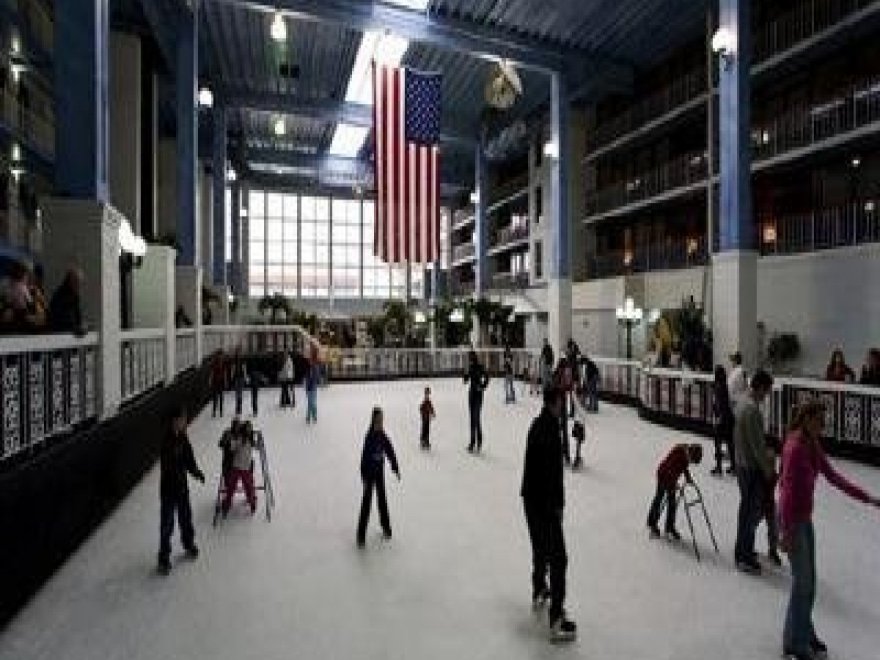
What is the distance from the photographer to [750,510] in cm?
647

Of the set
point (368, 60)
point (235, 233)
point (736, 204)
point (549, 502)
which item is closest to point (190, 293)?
point (368, 60)

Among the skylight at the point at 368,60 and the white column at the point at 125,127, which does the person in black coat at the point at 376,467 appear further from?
the skylight at the point at 368,60

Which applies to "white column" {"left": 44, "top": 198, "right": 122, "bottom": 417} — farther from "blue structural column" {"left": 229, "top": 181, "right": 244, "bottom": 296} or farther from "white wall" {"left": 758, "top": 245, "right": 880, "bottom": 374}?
"blue structural column" {"left": 229, "top": 181, "right": 244, "bottom": 296}

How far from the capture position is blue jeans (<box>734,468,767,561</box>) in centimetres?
644

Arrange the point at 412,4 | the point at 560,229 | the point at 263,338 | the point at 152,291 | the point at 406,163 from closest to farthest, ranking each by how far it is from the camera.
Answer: the point at 152,291
the point at 412,4
the point at 406,163
the point at 560,229
the point at 263,338

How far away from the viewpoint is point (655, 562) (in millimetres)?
6684

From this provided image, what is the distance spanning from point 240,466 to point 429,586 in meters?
3.42

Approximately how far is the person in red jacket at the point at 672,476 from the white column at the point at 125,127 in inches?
643

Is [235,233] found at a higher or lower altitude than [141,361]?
higher

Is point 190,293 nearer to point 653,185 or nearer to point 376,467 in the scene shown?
point 376,467

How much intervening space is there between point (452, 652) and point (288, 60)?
24888 millimetres

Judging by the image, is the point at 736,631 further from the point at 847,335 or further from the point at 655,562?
the point at 847,335

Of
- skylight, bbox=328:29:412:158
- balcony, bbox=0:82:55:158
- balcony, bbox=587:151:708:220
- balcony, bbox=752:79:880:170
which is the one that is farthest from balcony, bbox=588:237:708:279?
balcony, bbox=0:82:55:158

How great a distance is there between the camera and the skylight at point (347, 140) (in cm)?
3656
